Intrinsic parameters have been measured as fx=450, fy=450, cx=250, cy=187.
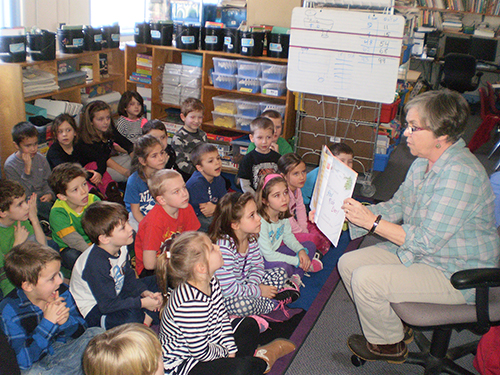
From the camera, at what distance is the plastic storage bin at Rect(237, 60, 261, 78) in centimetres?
437

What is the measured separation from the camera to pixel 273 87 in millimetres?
4363

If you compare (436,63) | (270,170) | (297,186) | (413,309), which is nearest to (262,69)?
(270,170)

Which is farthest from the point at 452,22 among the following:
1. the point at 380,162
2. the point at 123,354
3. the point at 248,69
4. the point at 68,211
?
the point at 123,354

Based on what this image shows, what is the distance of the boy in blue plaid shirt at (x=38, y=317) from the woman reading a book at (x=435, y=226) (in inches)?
47.4

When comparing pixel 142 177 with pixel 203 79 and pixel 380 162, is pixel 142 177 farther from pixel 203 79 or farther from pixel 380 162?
pixel 380 162

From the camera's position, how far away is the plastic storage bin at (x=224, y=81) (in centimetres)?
450

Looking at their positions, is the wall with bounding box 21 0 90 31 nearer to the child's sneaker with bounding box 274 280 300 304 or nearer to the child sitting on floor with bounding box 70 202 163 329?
the child sitting on floor with bounding box 70 202 163 329

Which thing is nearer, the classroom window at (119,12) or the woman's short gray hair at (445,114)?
the woman's short gray hair at (445,114)

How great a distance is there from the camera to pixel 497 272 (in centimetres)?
166

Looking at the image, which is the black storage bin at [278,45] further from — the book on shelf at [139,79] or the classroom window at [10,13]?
the classroom window at [10,13]

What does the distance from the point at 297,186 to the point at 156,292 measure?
126cm

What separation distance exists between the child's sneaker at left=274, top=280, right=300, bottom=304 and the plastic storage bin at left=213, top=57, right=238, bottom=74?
2.54 meters

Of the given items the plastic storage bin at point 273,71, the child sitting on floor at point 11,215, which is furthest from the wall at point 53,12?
the child sitting on floor at point 11,215

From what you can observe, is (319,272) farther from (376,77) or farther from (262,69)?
(262,69)
